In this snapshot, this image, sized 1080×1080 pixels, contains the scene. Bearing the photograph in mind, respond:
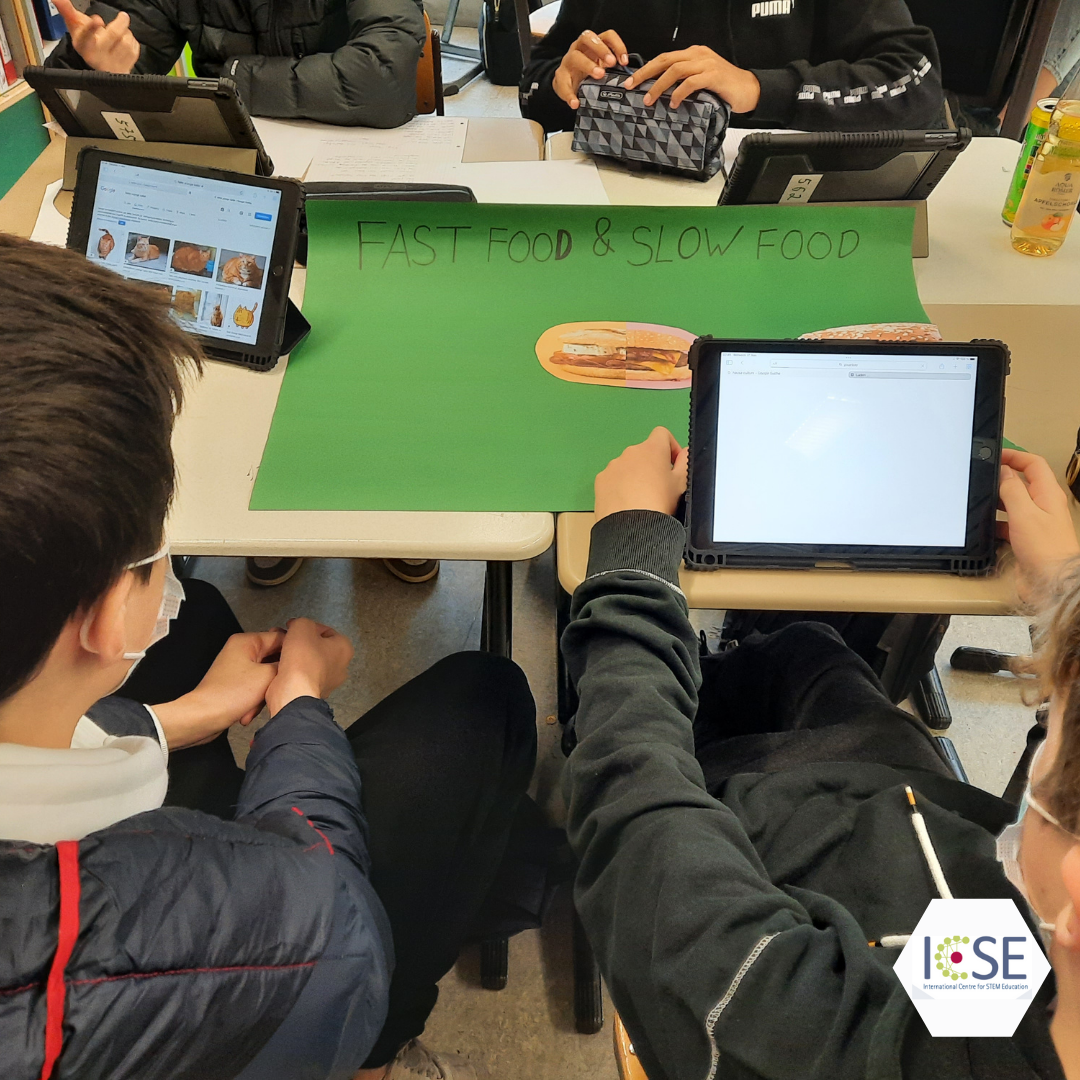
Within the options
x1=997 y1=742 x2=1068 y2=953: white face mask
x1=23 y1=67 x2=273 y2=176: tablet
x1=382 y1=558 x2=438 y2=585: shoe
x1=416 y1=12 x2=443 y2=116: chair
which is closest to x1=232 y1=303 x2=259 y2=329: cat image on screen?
x1=23 y1=67 x2=273 y2=176: tablet

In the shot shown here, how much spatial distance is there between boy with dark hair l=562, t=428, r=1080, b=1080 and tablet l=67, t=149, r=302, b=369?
17.2 inches

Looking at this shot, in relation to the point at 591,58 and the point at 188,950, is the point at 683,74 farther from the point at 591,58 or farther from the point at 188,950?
the point at 188,950

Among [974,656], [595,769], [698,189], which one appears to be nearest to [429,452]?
[595,769]

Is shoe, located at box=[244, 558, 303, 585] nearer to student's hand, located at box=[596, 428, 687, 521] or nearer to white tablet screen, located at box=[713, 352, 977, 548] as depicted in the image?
student's hand, located at box=[596, 428, 687, 521]

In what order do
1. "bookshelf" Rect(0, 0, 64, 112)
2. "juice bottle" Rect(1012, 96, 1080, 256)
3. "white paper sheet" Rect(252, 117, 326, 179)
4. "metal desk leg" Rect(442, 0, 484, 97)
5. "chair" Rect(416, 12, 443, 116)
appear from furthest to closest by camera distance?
"metal desk leg" Rect(442, 0, 484, 97) < "bookshelf" Rect(0, 0, 64, 112) < "chair" Rect(416, 12, 443, 116) < "white paper sheet" Rect(252, 117, 326, 179) < "juice bottle" Rect(1012, 96, 1080, 256)

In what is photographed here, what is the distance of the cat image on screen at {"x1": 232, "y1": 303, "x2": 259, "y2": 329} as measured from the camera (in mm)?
955

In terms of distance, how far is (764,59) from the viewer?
1.75m

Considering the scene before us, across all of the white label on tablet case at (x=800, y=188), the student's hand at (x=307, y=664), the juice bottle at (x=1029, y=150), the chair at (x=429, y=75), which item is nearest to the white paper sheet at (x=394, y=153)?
the chair at (x=429, y=75)

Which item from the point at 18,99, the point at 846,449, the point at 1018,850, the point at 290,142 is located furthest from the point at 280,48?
the point at 1018,850

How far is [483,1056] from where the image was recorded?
1103mm

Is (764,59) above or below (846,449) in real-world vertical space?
above

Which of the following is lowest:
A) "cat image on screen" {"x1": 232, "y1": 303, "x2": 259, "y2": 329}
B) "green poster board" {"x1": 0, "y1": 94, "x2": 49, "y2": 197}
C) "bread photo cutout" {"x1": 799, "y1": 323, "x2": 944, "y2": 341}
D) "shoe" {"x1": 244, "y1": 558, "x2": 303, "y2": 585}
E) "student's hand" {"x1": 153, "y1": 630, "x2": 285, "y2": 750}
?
"shoe" {"x1": 244, "y1": 558, "x2": 303, "y2": 585}

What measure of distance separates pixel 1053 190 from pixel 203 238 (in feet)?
3.61

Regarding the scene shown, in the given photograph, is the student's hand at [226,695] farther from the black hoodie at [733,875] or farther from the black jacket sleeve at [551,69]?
the black jacket sleeve at [551,69]
